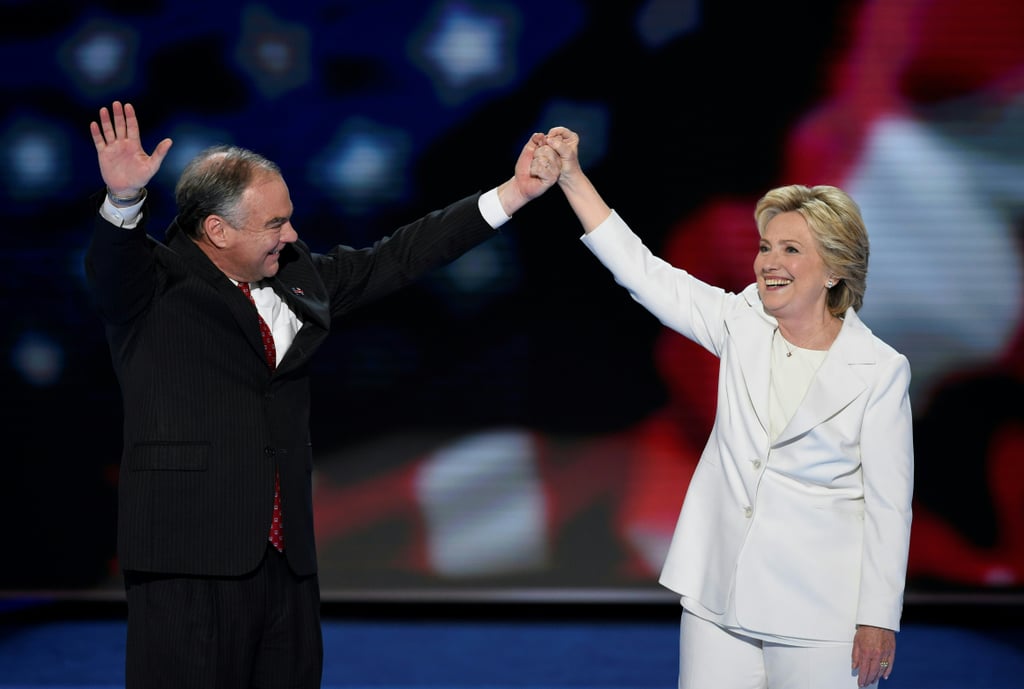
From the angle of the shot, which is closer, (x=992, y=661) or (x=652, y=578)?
(x=992, y=661)

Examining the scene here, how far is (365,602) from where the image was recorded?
498cm

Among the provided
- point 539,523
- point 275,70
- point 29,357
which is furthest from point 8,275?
point 539,523

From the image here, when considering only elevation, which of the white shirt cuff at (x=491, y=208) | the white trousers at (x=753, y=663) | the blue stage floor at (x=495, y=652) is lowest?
the blue stage floor at (x=495, y=652)

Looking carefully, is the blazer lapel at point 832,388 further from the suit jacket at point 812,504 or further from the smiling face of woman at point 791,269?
the smiling face of woman at point 791,269

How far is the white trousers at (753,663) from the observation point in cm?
217

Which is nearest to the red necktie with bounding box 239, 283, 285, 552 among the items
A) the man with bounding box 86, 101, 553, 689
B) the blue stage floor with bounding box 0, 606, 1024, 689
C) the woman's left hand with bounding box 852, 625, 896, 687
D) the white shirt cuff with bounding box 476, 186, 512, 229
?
the man with bounding box 86, 101, 553, 689

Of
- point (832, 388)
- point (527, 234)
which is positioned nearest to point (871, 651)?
point (832, 388)

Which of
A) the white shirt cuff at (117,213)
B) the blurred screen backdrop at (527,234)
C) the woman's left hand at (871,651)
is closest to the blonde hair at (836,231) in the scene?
the woman's left hand at (871,651)

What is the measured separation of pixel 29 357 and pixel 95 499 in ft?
2.11

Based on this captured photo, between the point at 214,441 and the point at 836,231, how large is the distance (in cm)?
124

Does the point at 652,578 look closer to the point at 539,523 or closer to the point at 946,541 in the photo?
the point at 539,523

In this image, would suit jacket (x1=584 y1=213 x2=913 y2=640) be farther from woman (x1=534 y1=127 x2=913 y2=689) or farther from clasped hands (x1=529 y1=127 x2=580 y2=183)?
clasped hands (x1=529 y1=127 x2=580 y2=183)

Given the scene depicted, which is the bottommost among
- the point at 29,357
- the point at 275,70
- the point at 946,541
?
the point at 946,541

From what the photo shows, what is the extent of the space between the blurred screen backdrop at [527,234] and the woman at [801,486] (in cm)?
256
